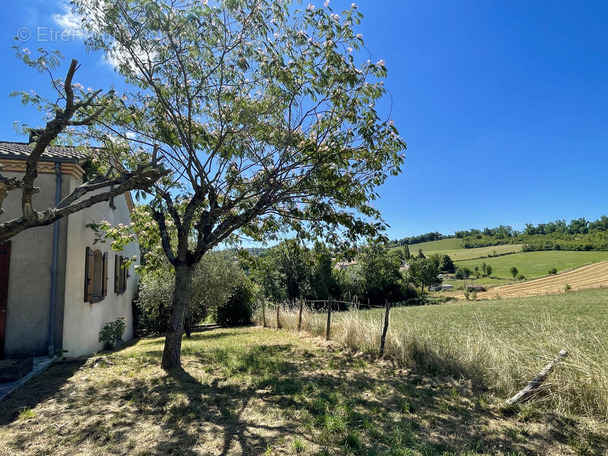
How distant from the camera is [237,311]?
63.7 ft

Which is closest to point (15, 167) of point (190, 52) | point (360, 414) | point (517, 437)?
point (190, 52)

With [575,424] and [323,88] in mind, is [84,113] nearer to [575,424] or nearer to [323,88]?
[323,88]

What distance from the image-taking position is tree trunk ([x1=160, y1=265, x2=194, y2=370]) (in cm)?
626

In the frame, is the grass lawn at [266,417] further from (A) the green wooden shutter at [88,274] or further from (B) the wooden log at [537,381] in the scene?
(A) the green wooden shutter at [88,274]

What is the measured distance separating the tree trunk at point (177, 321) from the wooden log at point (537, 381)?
537cm

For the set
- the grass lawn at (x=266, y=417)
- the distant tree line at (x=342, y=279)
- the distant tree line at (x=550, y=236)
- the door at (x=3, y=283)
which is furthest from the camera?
the distant tree line at (x=550, y=236)

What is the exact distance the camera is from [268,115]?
7.06 m

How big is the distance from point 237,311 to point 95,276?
11.0 meters

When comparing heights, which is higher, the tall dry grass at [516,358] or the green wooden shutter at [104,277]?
the green wooden shutter at [104,277]

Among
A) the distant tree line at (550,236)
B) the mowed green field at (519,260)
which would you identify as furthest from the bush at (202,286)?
the distant tree line at (550,236)

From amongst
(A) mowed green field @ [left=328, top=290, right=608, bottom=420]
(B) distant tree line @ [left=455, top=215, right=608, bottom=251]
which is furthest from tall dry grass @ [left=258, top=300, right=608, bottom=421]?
(B) distant tree line @ [left=455, top=215, right=608, bottom=251]

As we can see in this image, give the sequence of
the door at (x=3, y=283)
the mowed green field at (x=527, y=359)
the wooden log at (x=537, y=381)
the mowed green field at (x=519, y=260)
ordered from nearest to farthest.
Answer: the mowed green field at (x=527, y=359), the wooden log at (x=537, y=381), the door at (x=3, y=283), the mowed green field at (x=519, y=260)

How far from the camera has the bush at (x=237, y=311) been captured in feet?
63.3

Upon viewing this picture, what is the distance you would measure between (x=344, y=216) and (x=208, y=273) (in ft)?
30.1
